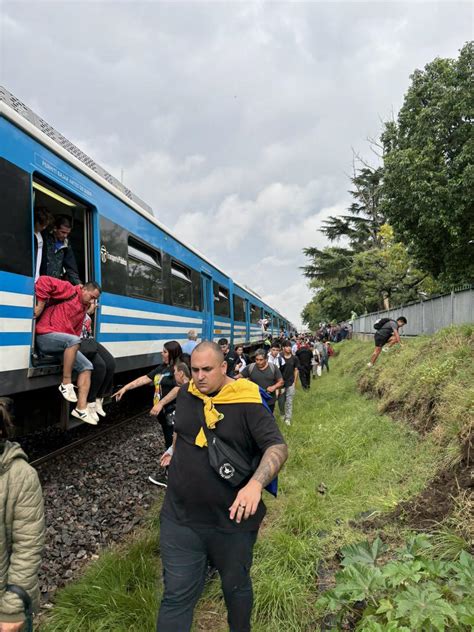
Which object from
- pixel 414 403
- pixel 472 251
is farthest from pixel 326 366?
pixel 414 403

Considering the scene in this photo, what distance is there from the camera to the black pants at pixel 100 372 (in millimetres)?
5133

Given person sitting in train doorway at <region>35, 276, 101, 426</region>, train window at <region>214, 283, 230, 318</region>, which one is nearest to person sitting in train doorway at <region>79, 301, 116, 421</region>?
person sitting in train doorway at <region>35, 276, 101, 426</region>

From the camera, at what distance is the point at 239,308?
17047 millimetres

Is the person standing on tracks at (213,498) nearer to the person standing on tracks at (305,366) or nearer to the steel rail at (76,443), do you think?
the steel rail at (76,443)

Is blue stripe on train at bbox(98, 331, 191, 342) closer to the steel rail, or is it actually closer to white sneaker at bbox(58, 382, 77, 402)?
white sneaker at bbox(58, 382, 77, 402)

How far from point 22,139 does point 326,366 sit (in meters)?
16.8

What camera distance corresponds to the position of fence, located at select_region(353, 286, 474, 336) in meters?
12.0

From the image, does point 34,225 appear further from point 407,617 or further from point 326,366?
point 326,366

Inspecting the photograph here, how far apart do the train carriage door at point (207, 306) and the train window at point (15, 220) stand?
23.5ft

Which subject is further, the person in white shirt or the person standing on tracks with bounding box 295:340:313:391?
the person standing on tracks with bounding box 295:340:313:391

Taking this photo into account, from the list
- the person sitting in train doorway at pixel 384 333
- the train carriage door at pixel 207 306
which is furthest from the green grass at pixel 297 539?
the person sitting in train doorway at pixel 384 333

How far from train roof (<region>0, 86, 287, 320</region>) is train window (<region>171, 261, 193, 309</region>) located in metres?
1.23

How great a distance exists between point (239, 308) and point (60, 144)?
39.9 feet

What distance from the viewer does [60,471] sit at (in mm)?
5598
